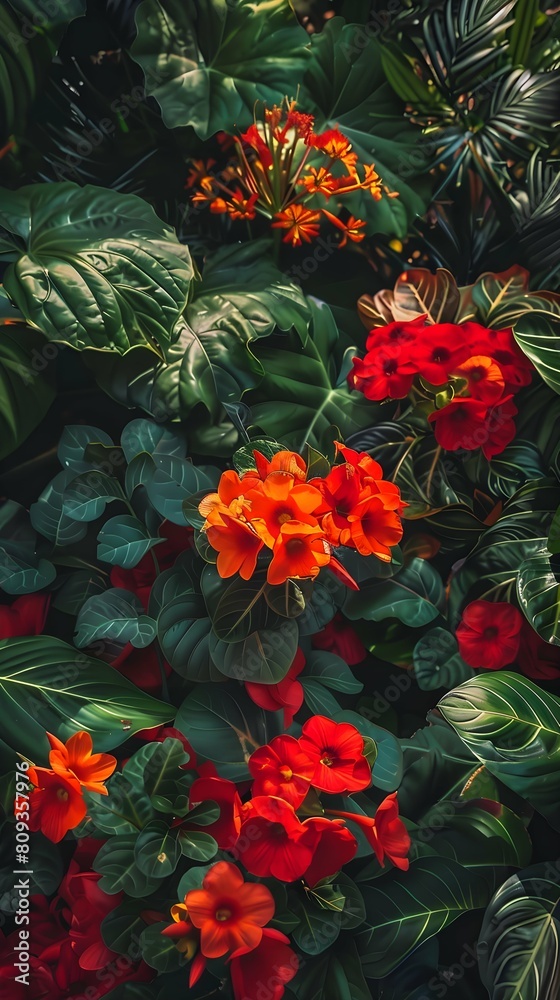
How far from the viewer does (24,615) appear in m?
0.99

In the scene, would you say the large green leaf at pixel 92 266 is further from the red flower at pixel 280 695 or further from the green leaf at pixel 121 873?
the green leaf at pixel 121 873

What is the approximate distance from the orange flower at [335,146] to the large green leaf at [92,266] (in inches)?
8.7

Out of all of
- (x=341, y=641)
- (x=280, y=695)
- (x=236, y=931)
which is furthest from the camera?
(x=341, y=641)

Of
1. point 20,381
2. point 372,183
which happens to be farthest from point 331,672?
point 372,183

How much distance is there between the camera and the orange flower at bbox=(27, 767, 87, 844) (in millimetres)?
838

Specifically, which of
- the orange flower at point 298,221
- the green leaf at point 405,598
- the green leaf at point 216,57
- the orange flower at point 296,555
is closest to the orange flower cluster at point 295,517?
the orange flower at point 296,555

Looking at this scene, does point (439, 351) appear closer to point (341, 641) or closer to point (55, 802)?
point (341, 641)

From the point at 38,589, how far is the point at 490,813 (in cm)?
59

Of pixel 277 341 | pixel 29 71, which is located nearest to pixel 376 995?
pixel 277 341

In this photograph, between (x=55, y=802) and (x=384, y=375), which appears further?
(x=384, y=375)

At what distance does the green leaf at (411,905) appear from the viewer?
89cm

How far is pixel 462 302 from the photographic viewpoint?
107cm

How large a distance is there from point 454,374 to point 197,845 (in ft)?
1.99

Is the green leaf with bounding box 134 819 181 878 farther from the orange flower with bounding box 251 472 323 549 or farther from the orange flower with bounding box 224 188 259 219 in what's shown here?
the orange flower with bounding box 224 188 259 219
